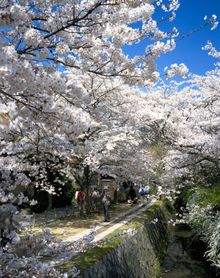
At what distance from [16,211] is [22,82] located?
2.15 metres

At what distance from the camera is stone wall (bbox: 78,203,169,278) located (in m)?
10.2

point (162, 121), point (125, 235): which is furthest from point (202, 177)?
point (125, 235)

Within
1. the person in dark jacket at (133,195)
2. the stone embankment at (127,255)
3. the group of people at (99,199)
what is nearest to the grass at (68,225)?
the group of people at (99,199)

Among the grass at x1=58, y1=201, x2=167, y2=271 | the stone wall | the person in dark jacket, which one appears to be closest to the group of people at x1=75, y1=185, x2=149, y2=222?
the person in dark jacket

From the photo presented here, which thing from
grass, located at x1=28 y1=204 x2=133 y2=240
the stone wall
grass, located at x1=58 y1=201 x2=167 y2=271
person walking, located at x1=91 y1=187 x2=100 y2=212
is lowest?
the stone wall

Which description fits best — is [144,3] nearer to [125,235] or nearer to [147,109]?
[125,235]

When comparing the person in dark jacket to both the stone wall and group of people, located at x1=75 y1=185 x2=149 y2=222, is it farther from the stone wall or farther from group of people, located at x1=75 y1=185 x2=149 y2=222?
the stone wall

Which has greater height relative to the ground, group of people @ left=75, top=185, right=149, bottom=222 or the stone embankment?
group of people @ left=75, top=185, right=149, bottom=222

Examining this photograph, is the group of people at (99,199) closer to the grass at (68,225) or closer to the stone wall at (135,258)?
the grass at (68,225)

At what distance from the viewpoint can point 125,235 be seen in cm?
1333

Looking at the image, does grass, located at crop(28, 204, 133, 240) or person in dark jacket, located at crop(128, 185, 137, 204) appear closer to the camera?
grass, located at crop(28, 204, 133, 240)

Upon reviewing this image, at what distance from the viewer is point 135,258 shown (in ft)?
45.3

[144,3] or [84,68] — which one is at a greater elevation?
[144,3]

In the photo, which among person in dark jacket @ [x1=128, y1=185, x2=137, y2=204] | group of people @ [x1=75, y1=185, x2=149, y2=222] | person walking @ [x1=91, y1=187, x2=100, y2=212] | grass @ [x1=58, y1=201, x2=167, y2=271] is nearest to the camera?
grass @ [x1=58, y1=201, x2=167, y2=271]
